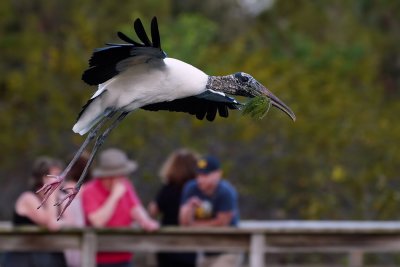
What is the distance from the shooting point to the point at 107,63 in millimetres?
6629

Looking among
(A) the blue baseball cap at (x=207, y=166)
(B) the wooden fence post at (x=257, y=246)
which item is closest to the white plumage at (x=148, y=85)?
(A) the blue baseball cap at (x=207, y=166)

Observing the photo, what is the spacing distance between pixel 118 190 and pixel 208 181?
85 centimetres

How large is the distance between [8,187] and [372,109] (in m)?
6.93

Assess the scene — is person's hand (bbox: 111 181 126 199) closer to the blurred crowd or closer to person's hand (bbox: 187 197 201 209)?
the blurred crowd

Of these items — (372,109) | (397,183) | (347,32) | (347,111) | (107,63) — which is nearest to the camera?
(107,63)

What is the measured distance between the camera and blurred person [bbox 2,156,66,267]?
9.00 metres

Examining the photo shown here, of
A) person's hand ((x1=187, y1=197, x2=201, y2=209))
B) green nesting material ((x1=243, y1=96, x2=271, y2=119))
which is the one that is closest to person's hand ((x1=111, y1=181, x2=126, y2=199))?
person's hand ((x1=187, y1=197, x2=201, y2=209))

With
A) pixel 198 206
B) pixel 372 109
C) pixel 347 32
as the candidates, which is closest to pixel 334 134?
pixel 372 109

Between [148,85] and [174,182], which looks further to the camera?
[174,182]

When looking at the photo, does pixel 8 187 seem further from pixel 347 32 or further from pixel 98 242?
pixel 347 32

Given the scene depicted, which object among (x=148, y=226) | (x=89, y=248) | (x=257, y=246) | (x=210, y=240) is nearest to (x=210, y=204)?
(x=210, y=240)

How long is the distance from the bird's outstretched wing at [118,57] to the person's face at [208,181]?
318cm

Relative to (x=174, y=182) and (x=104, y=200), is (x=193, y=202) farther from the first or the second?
(x=104, y=200)

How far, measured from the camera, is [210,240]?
966cm
